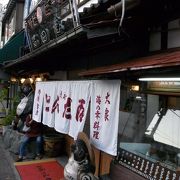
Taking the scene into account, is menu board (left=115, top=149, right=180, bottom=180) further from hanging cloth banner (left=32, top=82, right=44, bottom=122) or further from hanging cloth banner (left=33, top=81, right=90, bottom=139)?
hanging cloth banner (left=32, top=82, right=44, bottom=122)

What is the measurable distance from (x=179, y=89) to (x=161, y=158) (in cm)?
159

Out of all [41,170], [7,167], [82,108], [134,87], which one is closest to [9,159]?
[7,167]

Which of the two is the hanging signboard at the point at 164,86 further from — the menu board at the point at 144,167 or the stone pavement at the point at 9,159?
the stone pavement at the point at 9,159

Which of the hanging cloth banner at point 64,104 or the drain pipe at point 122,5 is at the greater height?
the drain pipe at point 122,5

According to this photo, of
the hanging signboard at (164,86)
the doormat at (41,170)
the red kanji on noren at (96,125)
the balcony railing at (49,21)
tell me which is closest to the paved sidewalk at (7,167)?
→ the doormat at (41,170)

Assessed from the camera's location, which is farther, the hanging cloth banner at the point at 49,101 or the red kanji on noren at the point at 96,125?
the hanging cloth banner at the point at 49,101

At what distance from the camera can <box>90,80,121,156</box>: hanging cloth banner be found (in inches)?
272

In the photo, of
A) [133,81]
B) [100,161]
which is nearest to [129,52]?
[133,81]

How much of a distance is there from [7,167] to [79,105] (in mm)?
4363

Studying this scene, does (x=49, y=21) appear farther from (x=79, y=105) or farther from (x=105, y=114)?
(x=105, y=114)

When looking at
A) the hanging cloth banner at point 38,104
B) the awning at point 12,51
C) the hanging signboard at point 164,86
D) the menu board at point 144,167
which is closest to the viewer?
the menu board at point 144,167

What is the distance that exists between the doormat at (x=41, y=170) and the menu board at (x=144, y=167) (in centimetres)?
287

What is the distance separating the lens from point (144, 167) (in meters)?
6.68

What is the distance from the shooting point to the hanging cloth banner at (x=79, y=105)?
8.21 meters
